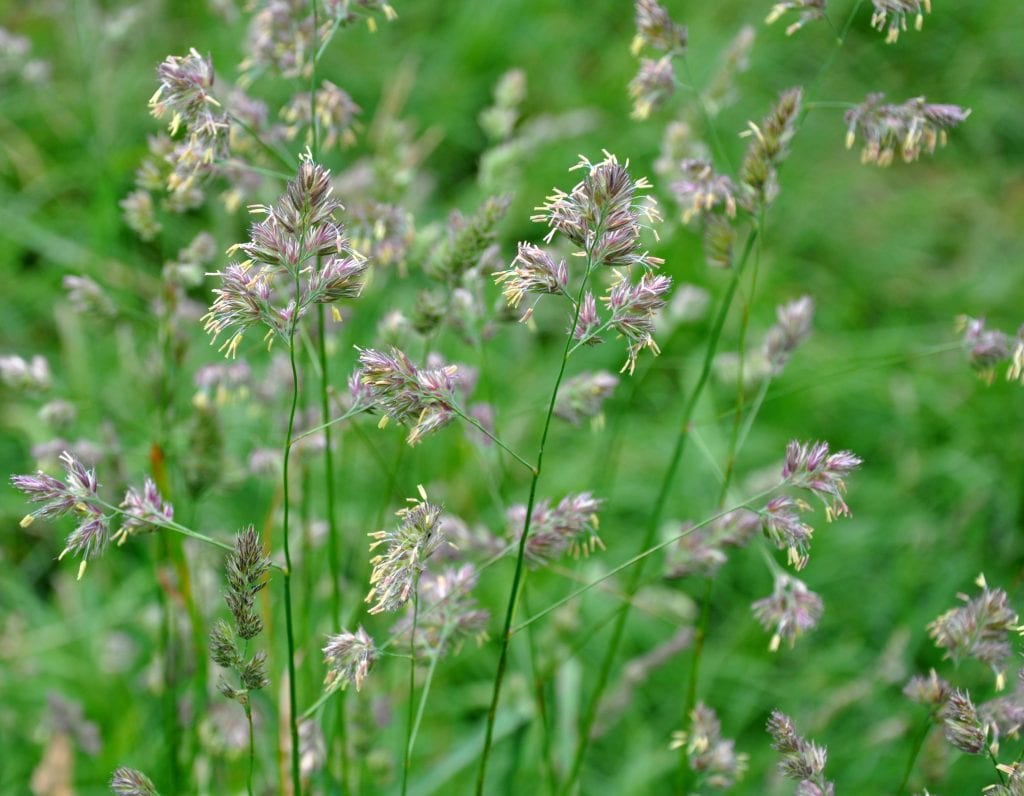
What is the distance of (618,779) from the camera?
2.63 m

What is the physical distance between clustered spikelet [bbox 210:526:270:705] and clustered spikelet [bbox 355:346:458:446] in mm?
199

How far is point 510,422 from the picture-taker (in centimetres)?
360

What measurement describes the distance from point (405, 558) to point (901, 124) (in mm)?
944

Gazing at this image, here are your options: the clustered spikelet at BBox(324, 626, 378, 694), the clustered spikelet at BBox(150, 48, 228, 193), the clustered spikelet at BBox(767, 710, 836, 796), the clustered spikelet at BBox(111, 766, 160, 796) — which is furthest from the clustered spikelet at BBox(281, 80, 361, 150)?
the clustered spikelet at BBox(767, 710, 836, 796)

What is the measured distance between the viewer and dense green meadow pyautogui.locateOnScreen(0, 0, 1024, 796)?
1847 millimetres

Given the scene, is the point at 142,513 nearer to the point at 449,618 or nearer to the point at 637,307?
the point at 449,618

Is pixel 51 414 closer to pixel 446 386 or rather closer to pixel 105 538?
pixel 105 538

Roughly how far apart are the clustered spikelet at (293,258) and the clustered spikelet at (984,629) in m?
0.87

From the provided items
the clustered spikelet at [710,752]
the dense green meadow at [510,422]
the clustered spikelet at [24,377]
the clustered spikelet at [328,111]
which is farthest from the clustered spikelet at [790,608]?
the clustered spikelet at [24,377]

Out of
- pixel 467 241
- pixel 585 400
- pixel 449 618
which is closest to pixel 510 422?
pixel 585 400

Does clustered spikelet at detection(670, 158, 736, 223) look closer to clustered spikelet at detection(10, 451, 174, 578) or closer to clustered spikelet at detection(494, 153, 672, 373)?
clustered spikelet at detection(494, 153, 672, 373)

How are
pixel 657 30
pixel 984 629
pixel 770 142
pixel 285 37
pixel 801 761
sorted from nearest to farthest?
pixel 801 761 < pixel 984 629 < pixel 770 142 < pixel 657 30 < pixel 285 37

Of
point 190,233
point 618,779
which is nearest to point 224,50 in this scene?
point 190,233

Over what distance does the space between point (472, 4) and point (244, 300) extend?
13.7ft
